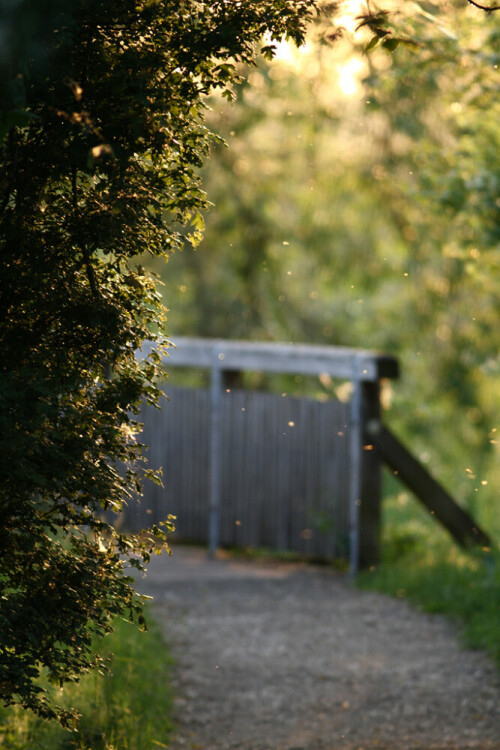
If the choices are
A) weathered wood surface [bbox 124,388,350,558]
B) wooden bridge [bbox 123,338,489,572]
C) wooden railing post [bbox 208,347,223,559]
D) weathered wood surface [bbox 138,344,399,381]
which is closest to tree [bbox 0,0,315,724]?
weathered wood surface [bbox 138,344,399,381]

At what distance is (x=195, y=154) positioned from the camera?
338cm

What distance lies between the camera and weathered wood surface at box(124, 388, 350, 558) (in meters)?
8.41

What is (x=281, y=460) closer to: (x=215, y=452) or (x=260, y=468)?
(x=260, y=468)

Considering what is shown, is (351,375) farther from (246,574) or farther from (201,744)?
(201,744)

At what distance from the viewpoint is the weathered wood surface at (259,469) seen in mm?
8414

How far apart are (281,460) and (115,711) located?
4.19 m

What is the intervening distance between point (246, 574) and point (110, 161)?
19.2ft

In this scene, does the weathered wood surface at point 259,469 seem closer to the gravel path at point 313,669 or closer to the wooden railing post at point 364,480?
the wooden railing post at point 364,480

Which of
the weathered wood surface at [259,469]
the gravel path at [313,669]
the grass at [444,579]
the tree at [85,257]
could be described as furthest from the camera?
the weathered wood surface at [259,469]

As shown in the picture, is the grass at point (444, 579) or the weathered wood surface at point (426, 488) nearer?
the grass at point (444, 579)

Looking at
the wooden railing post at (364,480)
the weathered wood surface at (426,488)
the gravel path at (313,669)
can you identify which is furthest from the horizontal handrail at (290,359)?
Answer: the gravel path at (313,669)

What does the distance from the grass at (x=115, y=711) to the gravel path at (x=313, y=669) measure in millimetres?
175

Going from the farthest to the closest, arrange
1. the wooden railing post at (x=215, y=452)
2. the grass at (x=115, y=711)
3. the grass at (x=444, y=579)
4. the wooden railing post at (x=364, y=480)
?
the wooden railing post at (x=215, y=452)
the wooden railing post at (x=364, y=480)
the grass at (x=444, y=579)
the grass at (x=115, y=711)

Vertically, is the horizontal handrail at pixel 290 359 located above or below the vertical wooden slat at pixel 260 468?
above
